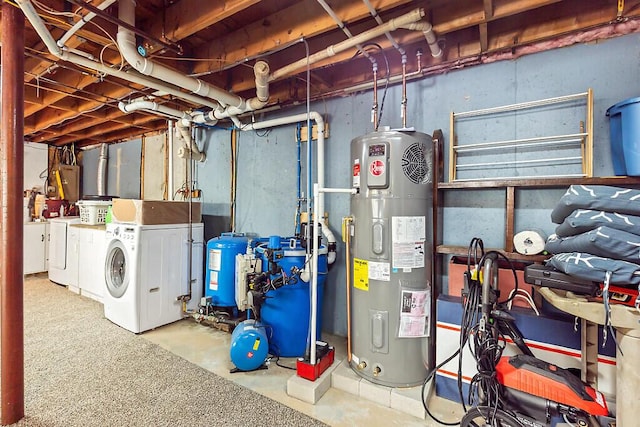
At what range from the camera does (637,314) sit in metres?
1.12

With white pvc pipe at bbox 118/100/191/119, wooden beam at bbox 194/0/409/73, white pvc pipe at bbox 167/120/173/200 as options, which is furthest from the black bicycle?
white pvc pipe at bbox 167/120/173/200

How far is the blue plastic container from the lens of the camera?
1.54 metres

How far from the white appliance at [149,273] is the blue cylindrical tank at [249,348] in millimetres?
1280

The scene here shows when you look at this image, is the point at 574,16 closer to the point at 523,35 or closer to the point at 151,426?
the point at 523,35

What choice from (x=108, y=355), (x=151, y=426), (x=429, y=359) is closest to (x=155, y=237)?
(x=108, y=355)

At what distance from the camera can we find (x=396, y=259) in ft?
6.49

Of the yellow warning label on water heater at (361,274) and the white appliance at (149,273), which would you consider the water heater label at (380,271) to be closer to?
the yellow warning label on water heater at (361,274)

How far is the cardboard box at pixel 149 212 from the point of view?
292cm

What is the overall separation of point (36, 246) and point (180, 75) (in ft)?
15.9

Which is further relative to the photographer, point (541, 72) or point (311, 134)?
point (311, 134)

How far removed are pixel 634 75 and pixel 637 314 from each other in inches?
62.5

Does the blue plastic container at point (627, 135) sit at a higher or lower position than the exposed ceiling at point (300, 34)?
lower

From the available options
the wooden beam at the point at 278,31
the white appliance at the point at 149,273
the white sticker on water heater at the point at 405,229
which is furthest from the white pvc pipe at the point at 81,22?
the white sticker on water heater at the point at 405,229

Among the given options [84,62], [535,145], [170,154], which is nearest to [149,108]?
[84,62]
